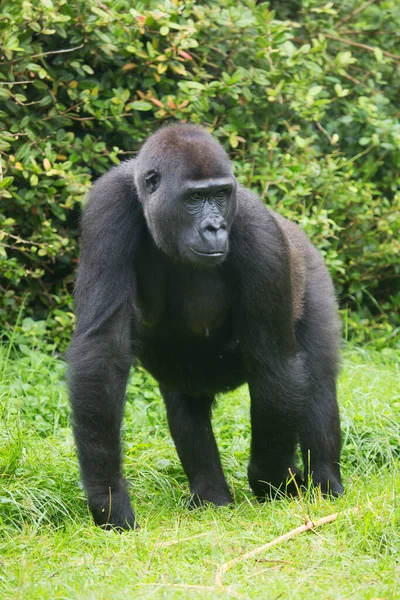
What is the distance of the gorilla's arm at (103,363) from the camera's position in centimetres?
443

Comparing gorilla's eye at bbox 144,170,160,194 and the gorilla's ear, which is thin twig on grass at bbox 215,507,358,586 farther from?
gorilla's eye at bbox 144,170,160,194

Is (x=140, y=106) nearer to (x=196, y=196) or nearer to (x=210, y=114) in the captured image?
(x=210, y=114)

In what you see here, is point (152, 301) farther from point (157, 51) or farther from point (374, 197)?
point (374, 197)

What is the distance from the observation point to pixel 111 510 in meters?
4.48

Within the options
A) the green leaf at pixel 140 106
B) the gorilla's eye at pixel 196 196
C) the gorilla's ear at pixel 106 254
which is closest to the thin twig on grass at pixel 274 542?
the gorilla's ear at pixel 106 254

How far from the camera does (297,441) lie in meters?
5.10

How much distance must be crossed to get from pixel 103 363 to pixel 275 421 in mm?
979

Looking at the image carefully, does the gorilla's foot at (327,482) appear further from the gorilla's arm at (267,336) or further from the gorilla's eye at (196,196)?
the gorilla's eye at (196,196)

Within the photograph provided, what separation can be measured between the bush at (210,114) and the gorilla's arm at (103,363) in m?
1.87

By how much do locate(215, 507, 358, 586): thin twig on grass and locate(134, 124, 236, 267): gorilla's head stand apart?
4.00 feet

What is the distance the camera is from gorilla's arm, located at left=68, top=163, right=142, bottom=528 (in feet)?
14.5

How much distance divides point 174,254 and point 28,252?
8.56ft

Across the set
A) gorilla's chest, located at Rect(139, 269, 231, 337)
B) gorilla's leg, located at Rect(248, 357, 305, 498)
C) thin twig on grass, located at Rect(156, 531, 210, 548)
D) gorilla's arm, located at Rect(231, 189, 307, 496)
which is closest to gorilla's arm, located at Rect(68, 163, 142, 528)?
gorilla's chest, located at Rect(139, 269, 231, 337)

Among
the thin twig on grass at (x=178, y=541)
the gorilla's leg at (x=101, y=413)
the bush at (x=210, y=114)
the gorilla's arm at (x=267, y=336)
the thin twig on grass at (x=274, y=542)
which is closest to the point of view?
the thin twig on grass at (x=274, y=542)
